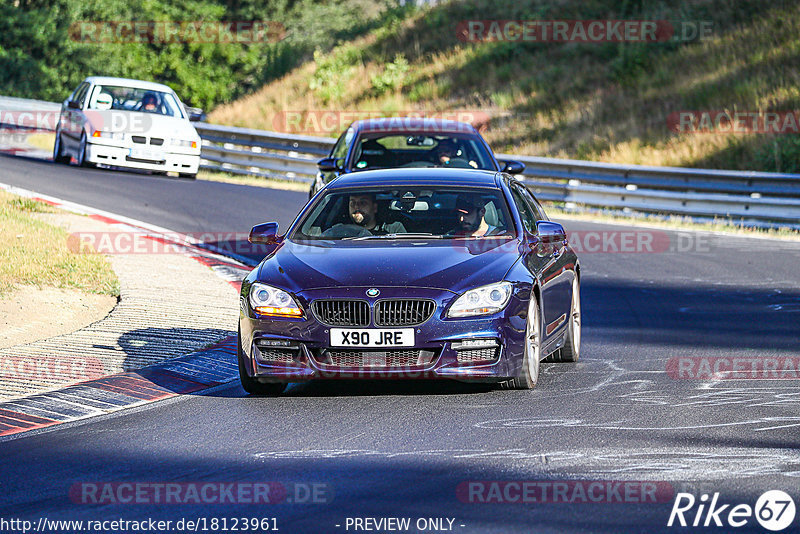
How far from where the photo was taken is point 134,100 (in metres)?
25.8

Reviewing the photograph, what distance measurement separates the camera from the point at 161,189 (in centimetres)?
2361

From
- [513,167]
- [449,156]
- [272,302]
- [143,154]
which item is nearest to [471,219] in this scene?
[272,302]

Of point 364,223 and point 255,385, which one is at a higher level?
point 364,223

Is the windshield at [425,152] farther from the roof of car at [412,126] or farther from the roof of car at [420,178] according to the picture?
the roof of car at [420,178]

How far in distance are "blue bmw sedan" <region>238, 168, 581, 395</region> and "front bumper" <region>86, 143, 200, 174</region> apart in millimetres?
15750

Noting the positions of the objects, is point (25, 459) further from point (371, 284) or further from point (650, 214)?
point (650, 214)

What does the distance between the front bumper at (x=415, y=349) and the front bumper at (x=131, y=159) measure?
16931 millimetres

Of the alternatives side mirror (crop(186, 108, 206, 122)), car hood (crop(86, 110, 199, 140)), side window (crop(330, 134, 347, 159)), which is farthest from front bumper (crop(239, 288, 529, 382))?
side mirror (crop(186, 108, 206, 122))

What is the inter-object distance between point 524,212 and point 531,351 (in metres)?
1.61

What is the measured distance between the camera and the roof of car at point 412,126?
15609 millimetres

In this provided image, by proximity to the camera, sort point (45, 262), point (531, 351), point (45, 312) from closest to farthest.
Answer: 1. point (531, 351)
2. point (45, 312)
3. point (45, 262)

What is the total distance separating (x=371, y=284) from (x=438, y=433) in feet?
4.30

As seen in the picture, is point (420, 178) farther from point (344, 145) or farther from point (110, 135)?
point (110, 135)

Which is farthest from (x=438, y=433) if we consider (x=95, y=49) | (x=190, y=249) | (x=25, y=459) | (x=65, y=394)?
(x=95, y=49)
